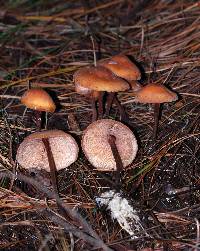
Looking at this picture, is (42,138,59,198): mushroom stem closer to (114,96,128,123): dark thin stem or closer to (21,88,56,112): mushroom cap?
(21,88,56,112): mushroom cap

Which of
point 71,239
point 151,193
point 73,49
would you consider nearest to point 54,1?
point 73,49

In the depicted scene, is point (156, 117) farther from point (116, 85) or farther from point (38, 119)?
point (38, 119)

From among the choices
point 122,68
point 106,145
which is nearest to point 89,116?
point 106,145

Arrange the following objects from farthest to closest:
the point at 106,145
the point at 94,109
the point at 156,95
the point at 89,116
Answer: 1. the point at 89,116
2. the point at 94,109
3. the point at 106,145
4. the point at 156,95

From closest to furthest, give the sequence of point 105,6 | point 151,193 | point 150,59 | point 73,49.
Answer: point 151,193
point 150,59
point 73,49
point 105,6

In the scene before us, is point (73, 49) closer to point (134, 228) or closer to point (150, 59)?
point (150, 59)
